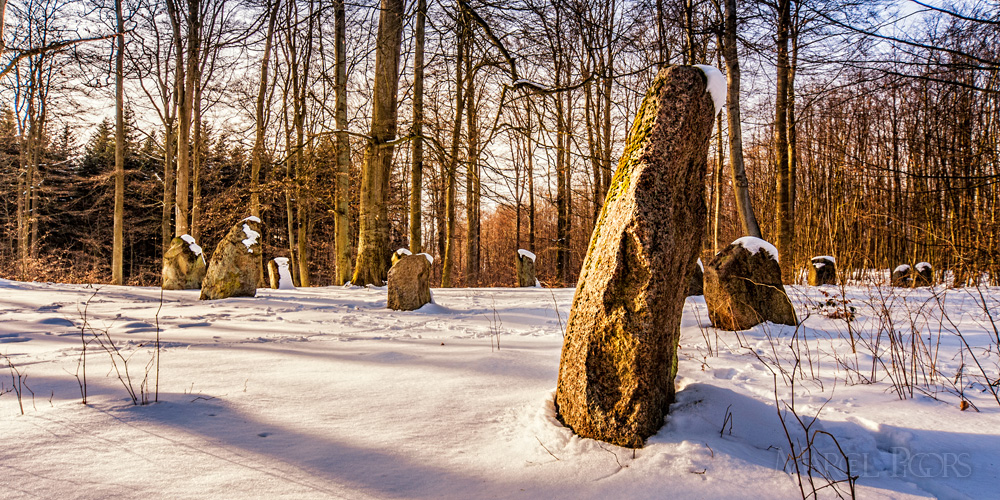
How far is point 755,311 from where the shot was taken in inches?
169

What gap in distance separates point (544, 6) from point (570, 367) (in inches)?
117

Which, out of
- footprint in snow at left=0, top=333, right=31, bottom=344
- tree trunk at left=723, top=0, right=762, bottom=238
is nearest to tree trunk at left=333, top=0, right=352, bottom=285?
footprint in snow at left=0, top=333, right=31, bottom=344

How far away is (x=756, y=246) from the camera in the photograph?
4750 millimetres

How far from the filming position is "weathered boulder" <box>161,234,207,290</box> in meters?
8.18

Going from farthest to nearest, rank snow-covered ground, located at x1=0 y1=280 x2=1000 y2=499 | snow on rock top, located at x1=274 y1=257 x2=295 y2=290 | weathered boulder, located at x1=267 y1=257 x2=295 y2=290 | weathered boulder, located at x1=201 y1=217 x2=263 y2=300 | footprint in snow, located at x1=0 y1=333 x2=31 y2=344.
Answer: snow on rock top, located at x1=274 y1=257 x2=295 y2=290, weathered boulder, located at x1=267 y1=257 x2=295 y2=290, weathered boulder, located at x1=201 y1=217 x2=263 y2=300, footprint in snow, located at x1=0 y1=333 x2=31 y2=344, snow-covered ground, located at x1=0 y1=280 x2=1000 y2=499

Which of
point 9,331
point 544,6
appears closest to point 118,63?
point 9,331

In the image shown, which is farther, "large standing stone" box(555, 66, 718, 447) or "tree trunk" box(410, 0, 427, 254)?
"tree trunk" box(410, 0, 427, 254)

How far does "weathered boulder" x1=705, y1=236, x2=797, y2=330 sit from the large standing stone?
2999 mm

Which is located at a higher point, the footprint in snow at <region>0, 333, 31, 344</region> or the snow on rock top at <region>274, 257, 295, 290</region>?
the snow on rock top at <region>274, 257, 295, 290</region>

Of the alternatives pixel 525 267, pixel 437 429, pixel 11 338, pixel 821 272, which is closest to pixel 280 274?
pixel 525 267

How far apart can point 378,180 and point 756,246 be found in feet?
21.6

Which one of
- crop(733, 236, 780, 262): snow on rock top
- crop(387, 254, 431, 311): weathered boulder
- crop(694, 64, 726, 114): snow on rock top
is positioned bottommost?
crop(387, 254, 431, 311): weathered boulder

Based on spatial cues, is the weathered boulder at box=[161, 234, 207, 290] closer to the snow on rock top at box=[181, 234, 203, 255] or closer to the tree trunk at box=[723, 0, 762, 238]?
the snow on rock top at box=[181, 234, 203, 255]

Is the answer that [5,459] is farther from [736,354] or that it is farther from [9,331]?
[736,354]
